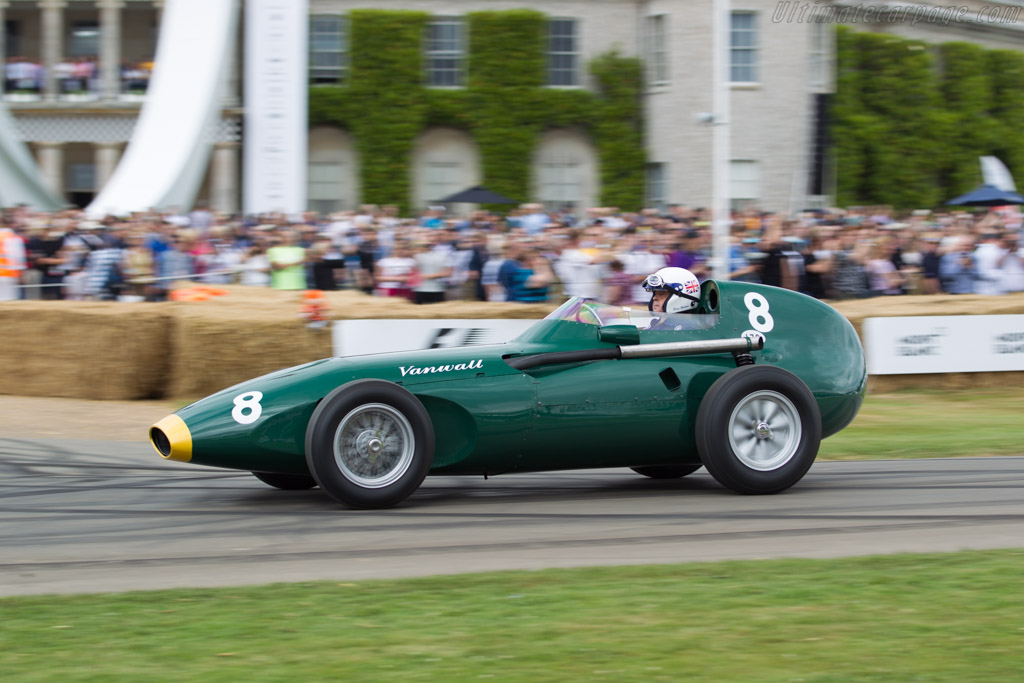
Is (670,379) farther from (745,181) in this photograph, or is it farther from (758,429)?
(745,181)

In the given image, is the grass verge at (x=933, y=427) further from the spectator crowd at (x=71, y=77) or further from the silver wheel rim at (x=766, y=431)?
the spectator crowd at (x=71, y=77)

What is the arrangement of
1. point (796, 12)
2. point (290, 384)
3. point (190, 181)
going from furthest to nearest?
point (796, 12), point (190, 181), point (290, 384)

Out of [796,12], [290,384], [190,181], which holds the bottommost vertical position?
[290,384]

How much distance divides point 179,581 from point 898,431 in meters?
8.22

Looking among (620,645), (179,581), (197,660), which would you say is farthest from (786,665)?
(179,581)

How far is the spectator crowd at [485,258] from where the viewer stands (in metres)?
15.1

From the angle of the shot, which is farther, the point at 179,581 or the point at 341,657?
the point at 179,581

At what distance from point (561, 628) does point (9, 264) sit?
503 inches

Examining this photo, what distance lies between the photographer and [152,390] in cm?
1395

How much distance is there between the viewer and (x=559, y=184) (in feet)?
108

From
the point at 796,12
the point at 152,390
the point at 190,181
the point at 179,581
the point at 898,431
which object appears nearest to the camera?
the point at 179,581

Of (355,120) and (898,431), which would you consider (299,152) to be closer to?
(355,120)

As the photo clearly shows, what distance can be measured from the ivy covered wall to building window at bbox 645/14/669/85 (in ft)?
14.6

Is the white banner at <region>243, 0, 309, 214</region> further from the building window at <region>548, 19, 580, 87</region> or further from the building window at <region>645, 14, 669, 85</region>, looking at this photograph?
the building window at <region>645, 14, 669, 85</region>
